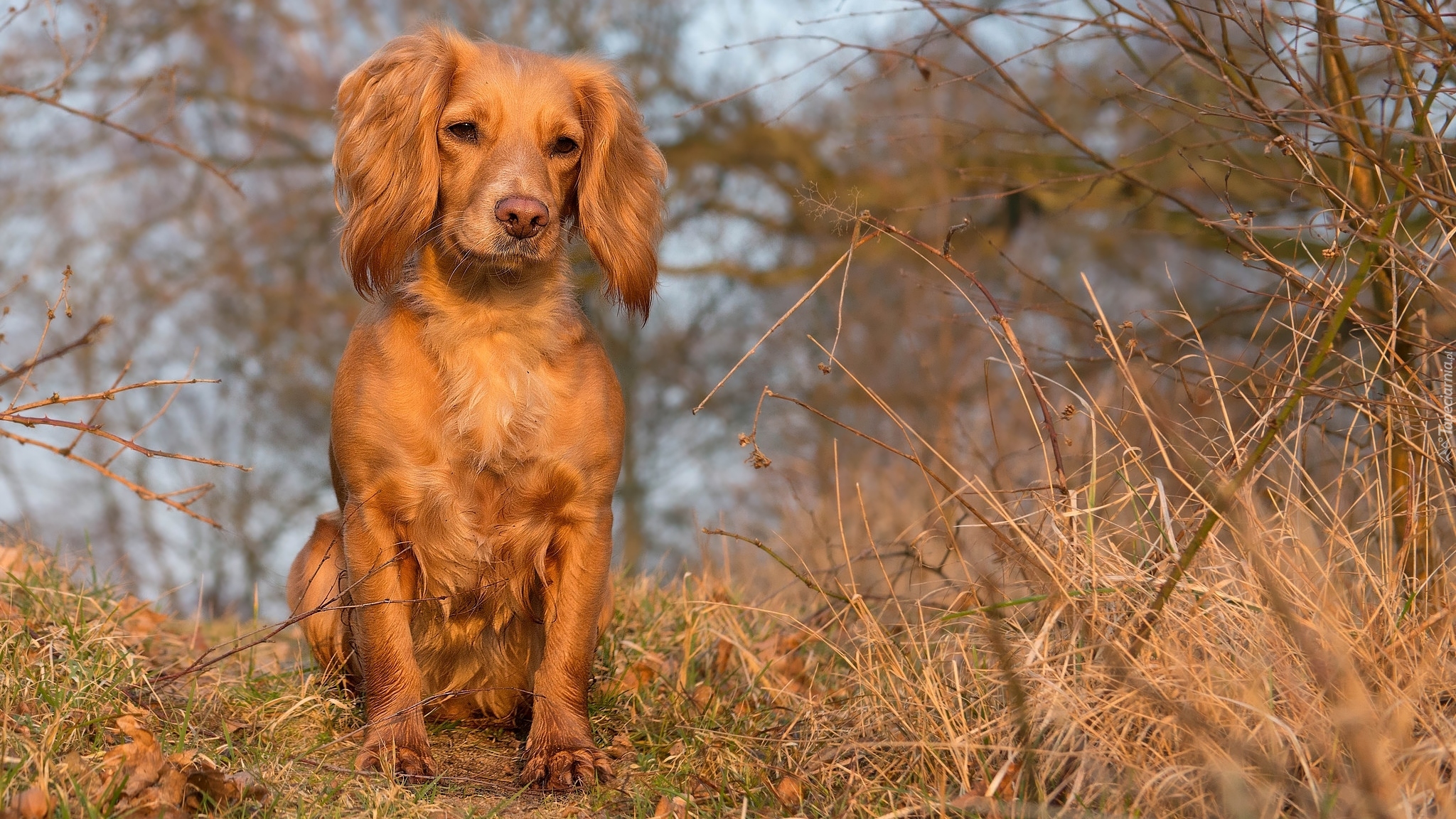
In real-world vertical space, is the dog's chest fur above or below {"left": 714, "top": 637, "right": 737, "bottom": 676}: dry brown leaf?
above

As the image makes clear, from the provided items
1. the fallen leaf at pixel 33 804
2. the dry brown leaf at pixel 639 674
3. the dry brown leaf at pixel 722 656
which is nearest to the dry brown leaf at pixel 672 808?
the dry brown leaf at pixel 639 674

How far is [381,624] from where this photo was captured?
3.02m

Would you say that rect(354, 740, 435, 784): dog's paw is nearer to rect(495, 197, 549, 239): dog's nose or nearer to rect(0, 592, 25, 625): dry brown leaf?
rect(0, 592, 25, 625): dry brown leaf

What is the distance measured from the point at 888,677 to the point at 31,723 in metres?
1.75

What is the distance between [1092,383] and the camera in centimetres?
898

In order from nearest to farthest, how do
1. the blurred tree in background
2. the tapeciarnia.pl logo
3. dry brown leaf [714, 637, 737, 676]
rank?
the tapeciarnia.pl logo → dry brown leaf [714, 637, 737, 676] → the blurred tree in background

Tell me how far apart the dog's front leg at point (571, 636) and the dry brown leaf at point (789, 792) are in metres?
0.56

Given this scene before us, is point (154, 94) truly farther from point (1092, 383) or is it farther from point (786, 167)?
point (1092, 383)

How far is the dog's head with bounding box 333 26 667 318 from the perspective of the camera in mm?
2961

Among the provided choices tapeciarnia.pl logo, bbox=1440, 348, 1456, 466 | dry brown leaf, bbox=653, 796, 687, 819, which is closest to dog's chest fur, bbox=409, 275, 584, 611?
dry brown leaf, bbox=653, 796, 687, 819

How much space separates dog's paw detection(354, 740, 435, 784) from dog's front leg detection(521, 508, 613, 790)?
24cm

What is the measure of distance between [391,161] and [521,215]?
0.44 m

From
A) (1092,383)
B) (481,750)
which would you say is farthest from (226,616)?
(1092,383)

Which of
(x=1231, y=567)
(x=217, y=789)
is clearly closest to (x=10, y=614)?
(x=217, y=789)
